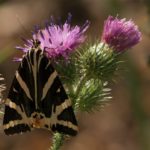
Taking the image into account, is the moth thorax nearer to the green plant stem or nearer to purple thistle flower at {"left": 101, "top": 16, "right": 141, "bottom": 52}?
the green plant stem

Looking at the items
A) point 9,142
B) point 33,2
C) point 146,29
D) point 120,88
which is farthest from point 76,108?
point 33,2

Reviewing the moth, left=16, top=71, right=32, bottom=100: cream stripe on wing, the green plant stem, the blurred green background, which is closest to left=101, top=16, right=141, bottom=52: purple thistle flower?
the moth

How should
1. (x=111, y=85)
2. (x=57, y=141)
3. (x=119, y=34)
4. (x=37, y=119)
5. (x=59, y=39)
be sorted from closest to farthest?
(x=57, y=141), (x=37, y=119), (x=59, y=39), (x=119, y=34), (x=111, y=85)

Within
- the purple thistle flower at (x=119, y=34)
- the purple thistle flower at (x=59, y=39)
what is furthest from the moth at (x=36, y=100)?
the purple thistle flower at (x=119, y=34)

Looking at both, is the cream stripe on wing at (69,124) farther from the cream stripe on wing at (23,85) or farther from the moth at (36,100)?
the cream stripe on wing at (23,85)

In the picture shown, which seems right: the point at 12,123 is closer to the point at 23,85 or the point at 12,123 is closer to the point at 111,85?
the point at 23,85

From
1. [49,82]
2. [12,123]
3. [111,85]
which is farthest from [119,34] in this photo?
[111,85]

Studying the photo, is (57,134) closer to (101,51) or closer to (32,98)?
(32,98)
